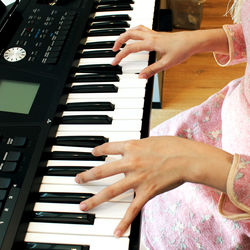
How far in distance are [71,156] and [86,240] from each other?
18cm

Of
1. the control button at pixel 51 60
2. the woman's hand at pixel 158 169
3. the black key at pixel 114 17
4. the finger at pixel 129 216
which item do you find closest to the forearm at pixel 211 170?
the woman's hand at pixel 158 169

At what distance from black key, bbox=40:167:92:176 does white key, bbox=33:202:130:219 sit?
0.06 metres

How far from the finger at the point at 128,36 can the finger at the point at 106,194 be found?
0.40 meters

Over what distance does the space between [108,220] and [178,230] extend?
27 cm

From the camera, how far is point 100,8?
1.01 metres

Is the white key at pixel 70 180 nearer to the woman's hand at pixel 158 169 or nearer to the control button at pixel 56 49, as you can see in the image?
the woman's hand at pixel 158 169

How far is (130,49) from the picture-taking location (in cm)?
84

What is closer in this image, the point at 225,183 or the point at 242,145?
the point at 225,183

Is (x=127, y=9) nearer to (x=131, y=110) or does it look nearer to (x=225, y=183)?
(x=131, y=110)

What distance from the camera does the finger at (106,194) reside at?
60 centimetres

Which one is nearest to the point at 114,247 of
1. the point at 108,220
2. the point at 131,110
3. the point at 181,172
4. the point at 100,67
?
the point at 108,220

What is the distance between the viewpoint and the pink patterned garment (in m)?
0.67

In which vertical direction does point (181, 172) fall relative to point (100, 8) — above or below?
below

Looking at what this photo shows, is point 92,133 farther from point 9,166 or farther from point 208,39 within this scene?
point 208,39
